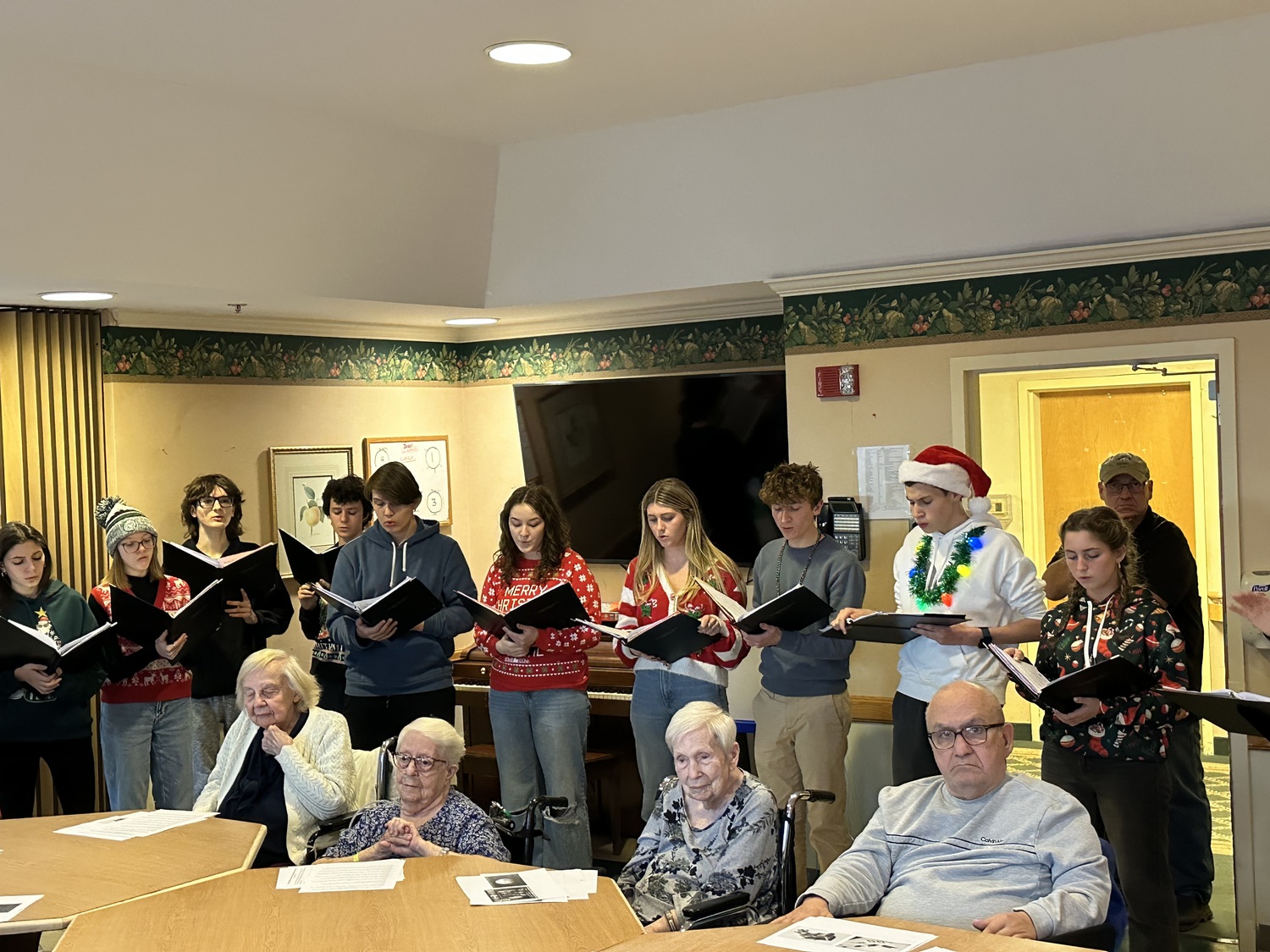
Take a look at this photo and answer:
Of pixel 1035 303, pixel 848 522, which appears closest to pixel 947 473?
pixel 1035 303

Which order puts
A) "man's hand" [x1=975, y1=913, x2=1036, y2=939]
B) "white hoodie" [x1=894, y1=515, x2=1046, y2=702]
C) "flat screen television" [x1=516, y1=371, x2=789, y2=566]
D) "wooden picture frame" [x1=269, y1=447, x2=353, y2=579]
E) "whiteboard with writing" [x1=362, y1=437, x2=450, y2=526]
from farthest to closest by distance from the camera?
"whiteboard with writing" [x1=362, y1=437, x2=450, y2=526]
"wooden picture frame" [x1=269, y1=447, x2=353, y2=579]
"flat screen television" [x1=516, y1=371, x2=789, y2=566]
"white hoodie" [x1=894, y1=515, x2=1046, y2=702]
"man's hand" [x1=975, y1=913, x2=1036, y2=939]

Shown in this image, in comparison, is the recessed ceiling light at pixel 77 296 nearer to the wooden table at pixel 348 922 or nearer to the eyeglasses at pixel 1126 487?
the wooden table at pixel 348 922

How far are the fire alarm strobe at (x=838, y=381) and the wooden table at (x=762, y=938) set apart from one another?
2.82m

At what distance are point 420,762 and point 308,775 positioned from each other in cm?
41

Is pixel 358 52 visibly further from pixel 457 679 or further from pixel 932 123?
pixel 457 679

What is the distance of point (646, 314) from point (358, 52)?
252 cm

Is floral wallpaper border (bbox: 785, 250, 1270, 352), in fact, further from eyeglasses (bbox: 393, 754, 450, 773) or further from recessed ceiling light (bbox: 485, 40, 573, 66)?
eyeglasses (bbox: 393, 754, 450, 773)

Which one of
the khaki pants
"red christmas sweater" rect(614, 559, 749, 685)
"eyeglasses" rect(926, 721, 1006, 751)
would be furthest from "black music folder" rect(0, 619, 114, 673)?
"eyeglasses" rect(926, 721, 1006, 751)

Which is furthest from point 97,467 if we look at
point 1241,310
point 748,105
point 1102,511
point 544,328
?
point 1241,310

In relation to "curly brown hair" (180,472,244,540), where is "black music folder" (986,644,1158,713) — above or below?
below

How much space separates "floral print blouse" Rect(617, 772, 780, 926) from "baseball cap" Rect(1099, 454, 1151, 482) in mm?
2097

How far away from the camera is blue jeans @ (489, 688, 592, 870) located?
15.3 ft

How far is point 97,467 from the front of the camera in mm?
5547

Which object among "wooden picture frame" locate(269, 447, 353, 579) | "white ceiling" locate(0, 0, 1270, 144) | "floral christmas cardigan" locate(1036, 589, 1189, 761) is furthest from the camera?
"wooden picture frame" locate(269, 447, 353, 579)
